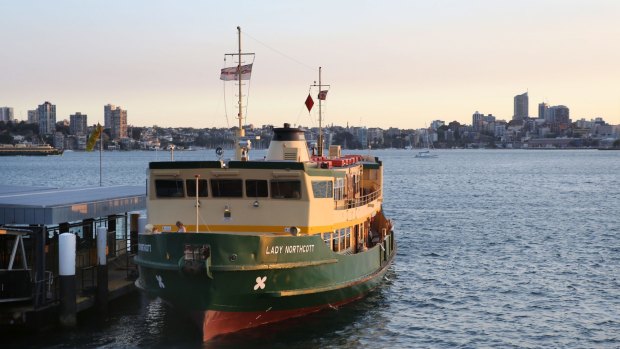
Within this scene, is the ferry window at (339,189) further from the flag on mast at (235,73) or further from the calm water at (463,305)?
the flag on mast at (235,73)

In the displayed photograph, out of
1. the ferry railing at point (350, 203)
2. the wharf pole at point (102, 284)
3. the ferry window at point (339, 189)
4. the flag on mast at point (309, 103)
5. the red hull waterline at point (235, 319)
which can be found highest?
the flag on mast at point (309, 103)

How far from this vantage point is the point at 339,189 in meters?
33.1

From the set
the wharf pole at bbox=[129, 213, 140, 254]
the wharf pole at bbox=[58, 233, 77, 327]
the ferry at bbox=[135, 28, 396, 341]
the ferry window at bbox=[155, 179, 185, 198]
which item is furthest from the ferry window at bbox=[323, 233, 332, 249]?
the wharf pole at bbox=[129, 213, 140, 254]

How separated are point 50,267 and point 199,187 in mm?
6534

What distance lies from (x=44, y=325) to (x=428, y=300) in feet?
54.9

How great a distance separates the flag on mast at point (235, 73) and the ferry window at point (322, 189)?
18.0ft

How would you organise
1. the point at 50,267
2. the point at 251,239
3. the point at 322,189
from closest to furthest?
the point at 251,239
the point at 322,189
the point at 50,267

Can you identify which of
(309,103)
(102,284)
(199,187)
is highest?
(309,103)

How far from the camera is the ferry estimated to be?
26.9 m

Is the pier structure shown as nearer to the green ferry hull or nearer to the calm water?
the calm water

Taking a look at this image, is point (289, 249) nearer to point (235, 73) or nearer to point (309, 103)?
point (235, 73)

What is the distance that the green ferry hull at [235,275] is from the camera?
26.6m

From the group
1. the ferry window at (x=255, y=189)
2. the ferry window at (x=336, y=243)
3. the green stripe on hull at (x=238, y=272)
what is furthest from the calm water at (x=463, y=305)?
the ferry window at (x=255, y=189)

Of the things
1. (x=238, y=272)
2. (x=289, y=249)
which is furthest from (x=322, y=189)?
(x=238, y=272)
